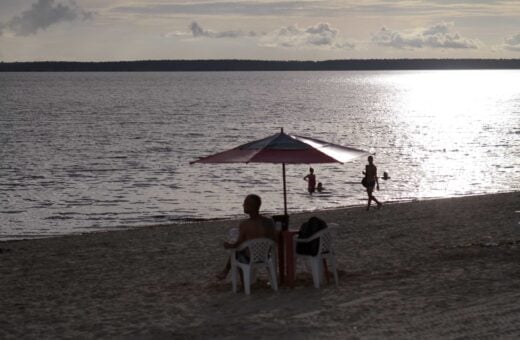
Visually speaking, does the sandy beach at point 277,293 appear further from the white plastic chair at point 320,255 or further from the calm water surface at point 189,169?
the calm water surface at point 189,169

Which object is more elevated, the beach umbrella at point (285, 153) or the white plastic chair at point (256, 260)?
the beach umbrella at point (285, 153)

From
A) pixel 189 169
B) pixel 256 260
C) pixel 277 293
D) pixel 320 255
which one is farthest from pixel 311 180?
pixel 256 260

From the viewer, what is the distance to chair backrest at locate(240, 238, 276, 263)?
11.6 m

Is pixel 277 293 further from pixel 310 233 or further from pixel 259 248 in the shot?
pixel 310 233

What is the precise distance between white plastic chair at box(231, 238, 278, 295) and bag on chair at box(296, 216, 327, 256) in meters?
0.46

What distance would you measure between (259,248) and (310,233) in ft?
2.49

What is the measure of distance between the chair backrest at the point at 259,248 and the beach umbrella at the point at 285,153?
1033 mm

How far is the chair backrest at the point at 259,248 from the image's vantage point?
38.1 feet

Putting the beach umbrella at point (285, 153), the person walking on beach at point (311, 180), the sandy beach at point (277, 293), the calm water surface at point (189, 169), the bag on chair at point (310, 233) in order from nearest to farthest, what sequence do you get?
the sandy beach at point (277, 293), the beach umbrella at point (285, 153), the bag on chair at point (310, 233), the calm water surface at point (189, 169), the person walking on beach at point (311, 180)

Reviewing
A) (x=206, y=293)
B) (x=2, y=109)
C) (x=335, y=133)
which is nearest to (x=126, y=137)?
(x=335, y=133)

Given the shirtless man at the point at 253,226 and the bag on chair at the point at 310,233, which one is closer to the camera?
the shirtless man at the point at 253,226

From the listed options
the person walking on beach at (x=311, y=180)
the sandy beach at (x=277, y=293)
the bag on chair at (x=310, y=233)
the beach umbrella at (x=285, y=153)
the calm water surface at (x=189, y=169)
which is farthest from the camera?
the person walking on beach at (x=311, y=180)

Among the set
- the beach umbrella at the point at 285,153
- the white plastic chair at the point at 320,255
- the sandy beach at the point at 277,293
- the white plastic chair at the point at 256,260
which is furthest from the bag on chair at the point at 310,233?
the beach umbrella at the point at 285,153

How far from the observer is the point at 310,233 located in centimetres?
1200
